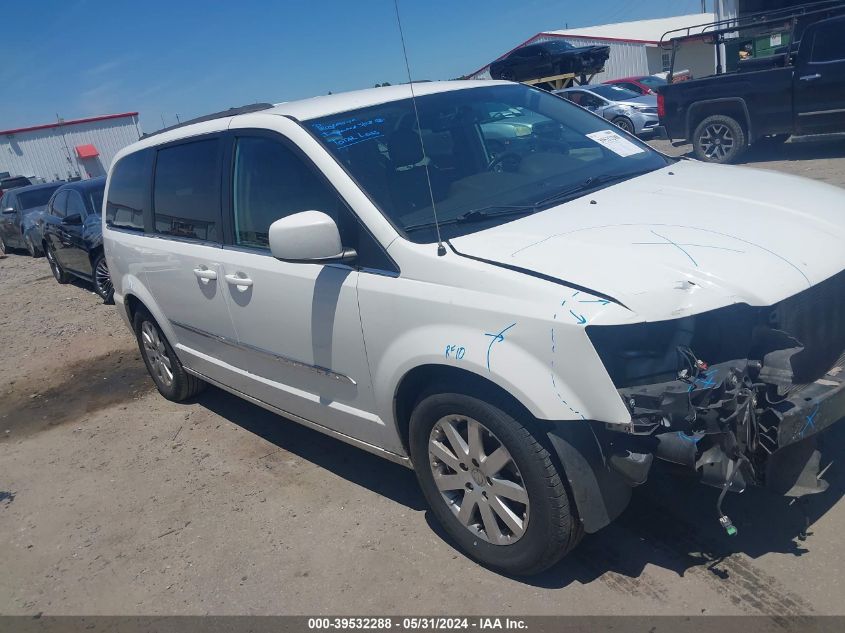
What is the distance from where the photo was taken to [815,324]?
9.00ft

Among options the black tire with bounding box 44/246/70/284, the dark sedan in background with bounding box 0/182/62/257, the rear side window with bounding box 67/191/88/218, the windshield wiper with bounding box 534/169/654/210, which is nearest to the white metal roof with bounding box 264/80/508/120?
the windshield wiper with bounding box 534/169/654/210

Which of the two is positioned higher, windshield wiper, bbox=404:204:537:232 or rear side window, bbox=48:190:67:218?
windshield wiper, bbox=404:204:537:232

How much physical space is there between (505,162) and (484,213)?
0.61 m

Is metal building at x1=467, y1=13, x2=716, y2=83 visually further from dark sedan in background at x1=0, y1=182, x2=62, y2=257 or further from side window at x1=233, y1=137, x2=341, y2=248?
side window at x1=233, y1=137, x2=341, y2=248

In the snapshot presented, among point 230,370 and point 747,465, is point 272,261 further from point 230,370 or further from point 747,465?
point 747,465

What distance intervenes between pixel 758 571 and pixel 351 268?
2044 mm

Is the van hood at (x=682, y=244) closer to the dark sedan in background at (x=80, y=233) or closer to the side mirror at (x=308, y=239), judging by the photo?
the side mirror at (x=308, y=239)

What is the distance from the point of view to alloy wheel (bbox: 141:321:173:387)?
5.42 m

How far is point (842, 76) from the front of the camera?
1035 centimetres

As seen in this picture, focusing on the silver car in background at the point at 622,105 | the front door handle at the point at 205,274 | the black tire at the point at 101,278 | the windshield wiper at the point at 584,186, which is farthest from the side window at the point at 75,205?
the silver car in background at the point at 622,105

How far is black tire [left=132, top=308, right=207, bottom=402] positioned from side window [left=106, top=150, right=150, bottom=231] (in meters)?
0.70
